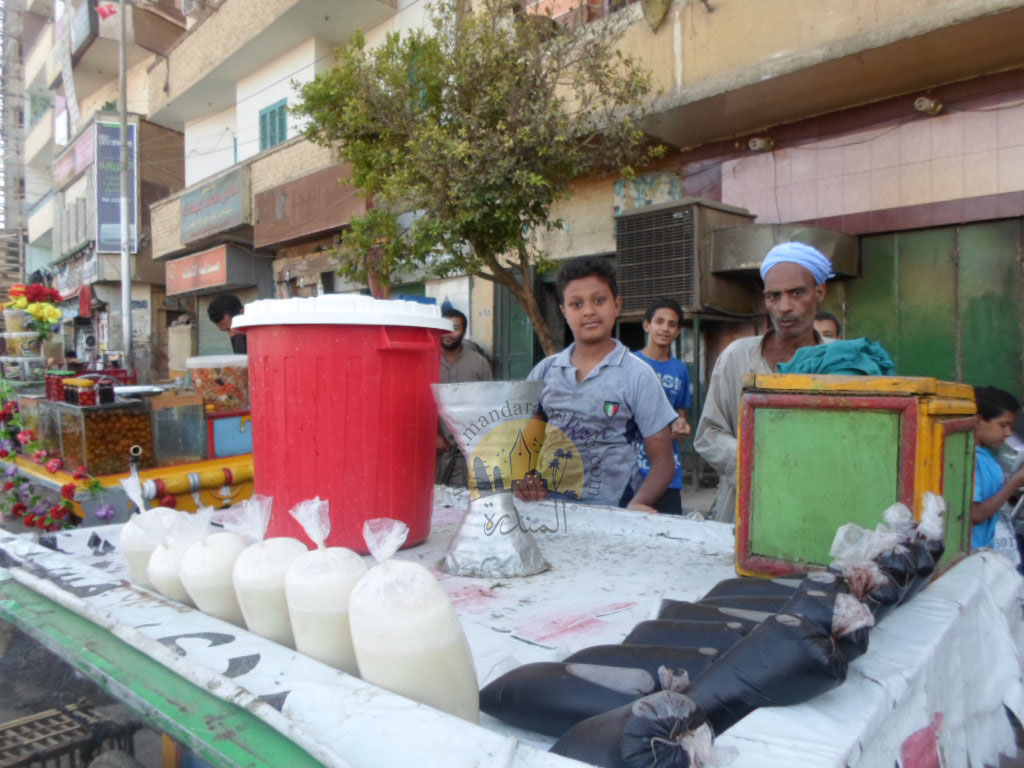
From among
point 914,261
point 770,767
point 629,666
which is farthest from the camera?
point 914,261

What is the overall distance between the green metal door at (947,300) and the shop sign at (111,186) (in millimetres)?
14942

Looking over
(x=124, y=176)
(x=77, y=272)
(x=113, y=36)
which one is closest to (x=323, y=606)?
(x=124, y=176)

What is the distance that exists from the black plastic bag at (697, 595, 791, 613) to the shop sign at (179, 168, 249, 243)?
463 inches

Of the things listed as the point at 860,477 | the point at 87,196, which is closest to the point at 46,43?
the point at 87,196

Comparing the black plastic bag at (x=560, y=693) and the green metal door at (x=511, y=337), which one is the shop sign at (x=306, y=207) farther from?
the black plastic bag at (x=560, y=693)

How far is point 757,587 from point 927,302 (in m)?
5.34

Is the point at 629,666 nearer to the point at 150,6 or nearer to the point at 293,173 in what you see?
the point at 293,173

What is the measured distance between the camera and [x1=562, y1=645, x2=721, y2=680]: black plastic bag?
760 millimetres

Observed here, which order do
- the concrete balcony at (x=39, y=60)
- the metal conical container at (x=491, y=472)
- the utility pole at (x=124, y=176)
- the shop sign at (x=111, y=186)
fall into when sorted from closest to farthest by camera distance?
1. the metal conical container at (x=491, y=472)
2. the utility pole at (x=124, y=176)
3. the shop sign at (x=111, y=186)
4. the concrete balcony at (x=39, y=60)

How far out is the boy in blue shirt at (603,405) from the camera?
1.97 metres

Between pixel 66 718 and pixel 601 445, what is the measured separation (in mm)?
1460

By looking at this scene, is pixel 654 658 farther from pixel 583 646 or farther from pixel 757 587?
pixel 757 587

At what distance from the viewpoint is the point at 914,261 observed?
5488 millimetres

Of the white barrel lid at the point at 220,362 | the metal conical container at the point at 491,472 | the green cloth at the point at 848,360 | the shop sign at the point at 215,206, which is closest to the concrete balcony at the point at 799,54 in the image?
the green cloth at the point at 848,360
